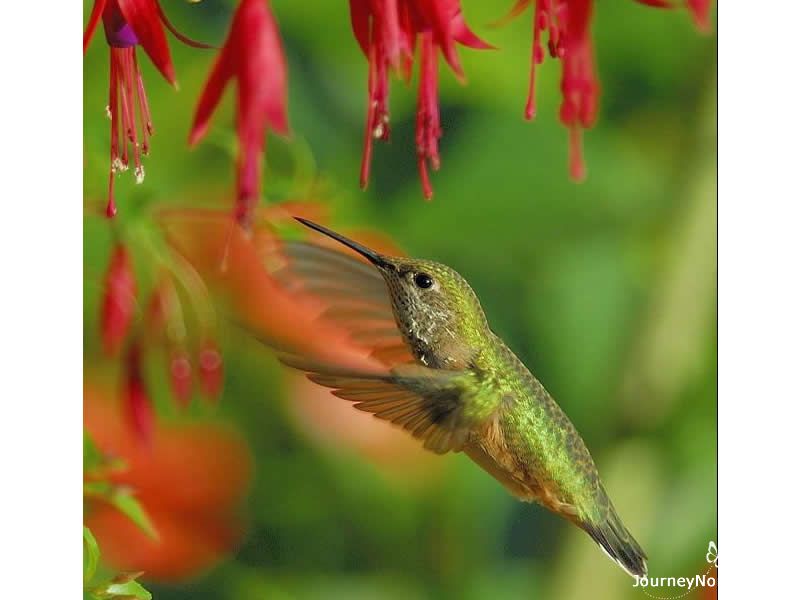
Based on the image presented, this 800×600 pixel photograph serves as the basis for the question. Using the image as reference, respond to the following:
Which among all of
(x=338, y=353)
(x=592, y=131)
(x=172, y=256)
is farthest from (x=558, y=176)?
(x=172, y=256)

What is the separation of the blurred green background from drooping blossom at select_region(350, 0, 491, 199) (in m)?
0.03

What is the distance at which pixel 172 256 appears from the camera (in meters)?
1.60

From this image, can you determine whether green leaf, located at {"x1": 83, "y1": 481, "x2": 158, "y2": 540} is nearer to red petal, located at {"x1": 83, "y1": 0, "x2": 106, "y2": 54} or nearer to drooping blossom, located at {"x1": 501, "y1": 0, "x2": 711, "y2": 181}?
red petal, located at {"x1": 83, "y1": 0, "x2": 106, "y2": 54}

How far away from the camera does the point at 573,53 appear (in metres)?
1.57

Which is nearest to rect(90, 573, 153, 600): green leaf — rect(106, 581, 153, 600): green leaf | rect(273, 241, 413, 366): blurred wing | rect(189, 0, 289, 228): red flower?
rect(106, 581, 153, 600): green leaf

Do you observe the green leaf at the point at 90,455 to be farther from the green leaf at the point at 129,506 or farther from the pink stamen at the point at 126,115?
the pink stamen at the point at 126,115

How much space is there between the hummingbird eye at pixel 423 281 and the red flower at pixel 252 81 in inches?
8.4

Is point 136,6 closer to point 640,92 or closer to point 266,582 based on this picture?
point 640,92

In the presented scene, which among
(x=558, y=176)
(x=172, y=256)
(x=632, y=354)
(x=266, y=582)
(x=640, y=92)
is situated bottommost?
(x=266, y=582)

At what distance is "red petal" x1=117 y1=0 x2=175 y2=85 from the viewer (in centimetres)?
146

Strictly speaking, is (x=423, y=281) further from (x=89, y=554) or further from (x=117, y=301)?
(x=89, y=554)

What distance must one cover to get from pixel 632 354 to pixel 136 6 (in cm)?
72

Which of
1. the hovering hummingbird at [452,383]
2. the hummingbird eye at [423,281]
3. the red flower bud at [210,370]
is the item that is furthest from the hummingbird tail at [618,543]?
the red flower bud at [210,370]

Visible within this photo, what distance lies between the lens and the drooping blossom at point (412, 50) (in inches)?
55.4
